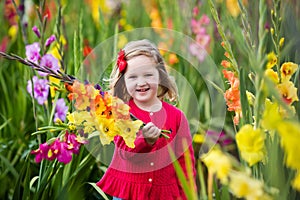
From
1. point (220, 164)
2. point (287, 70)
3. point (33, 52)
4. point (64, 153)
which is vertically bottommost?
point (220, 164)

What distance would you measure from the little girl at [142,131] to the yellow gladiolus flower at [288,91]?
295mm

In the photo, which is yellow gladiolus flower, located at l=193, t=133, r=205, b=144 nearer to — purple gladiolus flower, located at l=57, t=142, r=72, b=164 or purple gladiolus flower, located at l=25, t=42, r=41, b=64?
purple gladiolus flower, located at l=57, t=142, r=72, b=164

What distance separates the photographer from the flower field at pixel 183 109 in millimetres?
953

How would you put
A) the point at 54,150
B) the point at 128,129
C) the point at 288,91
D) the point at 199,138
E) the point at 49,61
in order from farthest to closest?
the point at 49,61
the point at 199,138
the point at 54,150
the point at 128,129
the point at 288,91

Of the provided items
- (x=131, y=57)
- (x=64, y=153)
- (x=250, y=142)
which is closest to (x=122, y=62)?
(x=131, y=57)

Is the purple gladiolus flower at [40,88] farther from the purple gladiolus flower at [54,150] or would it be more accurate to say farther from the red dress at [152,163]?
the red dress at [152,163]

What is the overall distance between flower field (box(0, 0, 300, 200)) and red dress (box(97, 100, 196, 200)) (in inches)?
1.7

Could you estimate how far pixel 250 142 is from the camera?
929 mm

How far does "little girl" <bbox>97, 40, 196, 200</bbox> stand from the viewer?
4.51 ft

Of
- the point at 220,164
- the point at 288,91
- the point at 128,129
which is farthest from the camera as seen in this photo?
the point at 128,129

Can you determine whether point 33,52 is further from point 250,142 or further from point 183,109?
point 250,142

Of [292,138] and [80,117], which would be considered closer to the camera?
[292,138]

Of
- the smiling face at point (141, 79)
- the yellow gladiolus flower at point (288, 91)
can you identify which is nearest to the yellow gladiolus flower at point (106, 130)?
the smiling face at point (141, 79)

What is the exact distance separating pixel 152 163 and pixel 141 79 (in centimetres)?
21
